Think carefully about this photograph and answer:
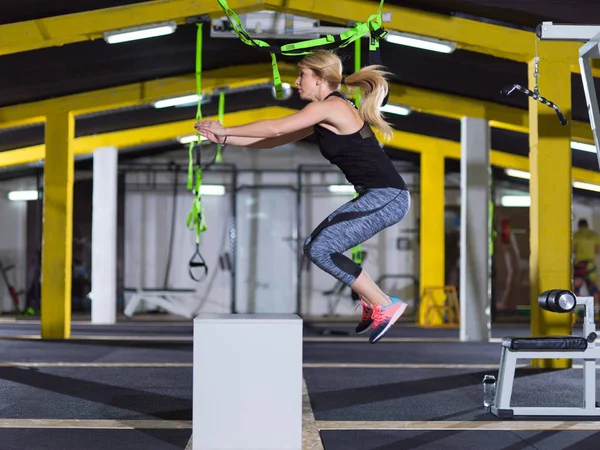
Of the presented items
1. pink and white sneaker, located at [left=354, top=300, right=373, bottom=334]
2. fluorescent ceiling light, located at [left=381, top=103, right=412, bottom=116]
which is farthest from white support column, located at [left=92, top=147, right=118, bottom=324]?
pink and white sneaker, located at [left=354, top=300, right=373, bottom=334]

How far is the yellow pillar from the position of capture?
24.7ft

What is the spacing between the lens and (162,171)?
16266mm

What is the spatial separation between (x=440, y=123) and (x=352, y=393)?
26.1 ft

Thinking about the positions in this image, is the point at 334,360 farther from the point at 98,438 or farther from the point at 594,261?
the point at 594,261

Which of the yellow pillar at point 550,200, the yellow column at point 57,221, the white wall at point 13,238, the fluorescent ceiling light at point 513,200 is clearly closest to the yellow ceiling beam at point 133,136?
the white wall at point 13,238

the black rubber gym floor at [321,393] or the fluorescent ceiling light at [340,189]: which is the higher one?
the fluorescent ceiling light at [340,189]

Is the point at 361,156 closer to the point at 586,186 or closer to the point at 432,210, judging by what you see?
the point at 432,210

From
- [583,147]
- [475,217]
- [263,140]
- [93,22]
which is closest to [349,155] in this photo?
[263,140]

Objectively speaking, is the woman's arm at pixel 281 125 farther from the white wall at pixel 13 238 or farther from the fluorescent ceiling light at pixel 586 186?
the white wall at pixel 13 238

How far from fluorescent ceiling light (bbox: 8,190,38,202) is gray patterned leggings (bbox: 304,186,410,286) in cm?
1360

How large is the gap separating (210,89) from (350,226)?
7.59m

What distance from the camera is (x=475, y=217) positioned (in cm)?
1081

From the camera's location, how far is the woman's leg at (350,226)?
3.74 meters

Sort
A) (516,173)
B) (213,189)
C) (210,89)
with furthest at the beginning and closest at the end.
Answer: (213,189)
(516,173)
(210,89)
